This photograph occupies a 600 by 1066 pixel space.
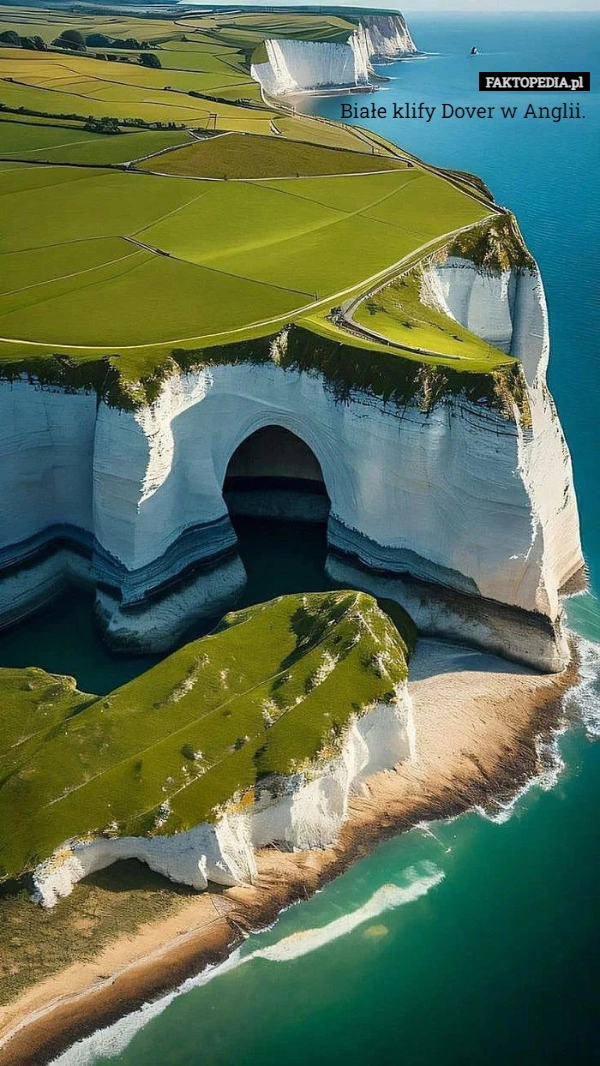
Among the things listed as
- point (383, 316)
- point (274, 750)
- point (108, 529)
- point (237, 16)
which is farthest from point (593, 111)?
point (274, 750)

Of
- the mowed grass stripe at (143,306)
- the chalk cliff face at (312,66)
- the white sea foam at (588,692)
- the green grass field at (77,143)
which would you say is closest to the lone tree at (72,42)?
the chalk cliff face at (312,66)

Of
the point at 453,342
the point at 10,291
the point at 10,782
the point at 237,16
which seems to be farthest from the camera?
the point at 237,16

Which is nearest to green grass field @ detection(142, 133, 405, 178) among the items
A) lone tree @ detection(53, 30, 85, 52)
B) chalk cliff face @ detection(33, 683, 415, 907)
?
chalk cliff face @ detection(33, 683, 415, 907)

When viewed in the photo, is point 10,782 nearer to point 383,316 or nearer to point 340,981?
point 340,981

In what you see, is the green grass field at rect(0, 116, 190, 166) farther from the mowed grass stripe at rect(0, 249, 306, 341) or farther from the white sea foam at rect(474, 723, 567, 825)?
the white sea foam at rect(474, 723, 567, 825)

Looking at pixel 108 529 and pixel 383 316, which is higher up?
pixel 383 316

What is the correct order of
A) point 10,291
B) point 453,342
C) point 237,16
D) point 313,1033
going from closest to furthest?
point 313,1033 < point 453,342 < point 10,291 < point 237,16

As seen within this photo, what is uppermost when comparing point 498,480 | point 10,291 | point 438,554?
point 10,291
